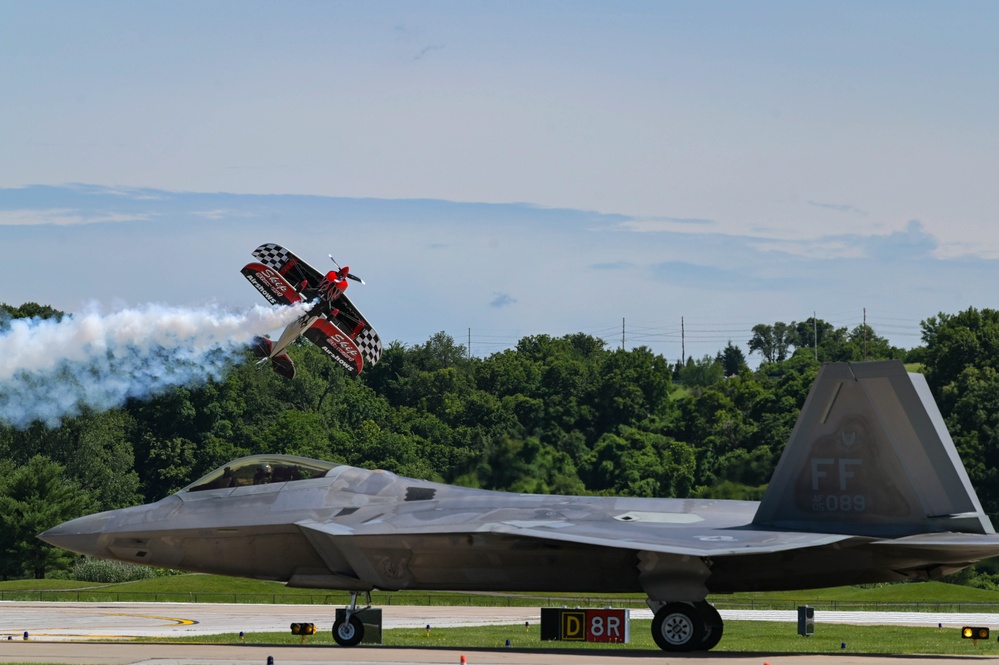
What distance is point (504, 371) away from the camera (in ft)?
299

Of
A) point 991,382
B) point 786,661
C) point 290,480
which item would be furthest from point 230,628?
point 991,382

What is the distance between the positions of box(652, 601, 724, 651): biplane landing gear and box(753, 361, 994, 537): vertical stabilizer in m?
1.84

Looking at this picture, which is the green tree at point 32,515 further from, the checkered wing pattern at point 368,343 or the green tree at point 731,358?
the green tree at point 731,358

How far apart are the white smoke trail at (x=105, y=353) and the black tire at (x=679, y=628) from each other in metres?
22.5

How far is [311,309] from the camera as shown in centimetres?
5356

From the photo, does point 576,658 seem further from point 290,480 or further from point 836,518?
point 290,480

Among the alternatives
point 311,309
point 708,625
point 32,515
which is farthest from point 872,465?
point 32,515

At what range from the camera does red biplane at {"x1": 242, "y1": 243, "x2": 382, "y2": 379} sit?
2104 inches

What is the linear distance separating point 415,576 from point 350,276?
1278 inches

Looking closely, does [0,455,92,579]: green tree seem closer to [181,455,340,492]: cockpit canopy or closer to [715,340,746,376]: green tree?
[181,455,340,492]: cockpit canopy

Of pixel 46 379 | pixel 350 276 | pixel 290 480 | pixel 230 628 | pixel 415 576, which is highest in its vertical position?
pixel 350 276

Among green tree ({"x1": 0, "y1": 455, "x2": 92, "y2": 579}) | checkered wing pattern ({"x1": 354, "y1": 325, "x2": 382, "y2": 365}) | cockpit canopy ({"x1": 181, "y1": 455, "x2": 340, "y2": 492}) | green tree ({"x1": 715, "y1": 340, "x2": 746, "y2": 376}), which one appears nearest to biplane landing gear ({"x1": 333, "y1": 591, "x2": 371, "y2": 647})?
cockpit canopy ({"x1": 181, "y1": 455, "x2": 340, "y2": 492})

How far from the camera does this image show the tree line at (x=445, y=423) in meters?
64.1

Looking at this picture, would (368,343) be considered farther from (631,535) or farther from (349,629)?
(631,535)
